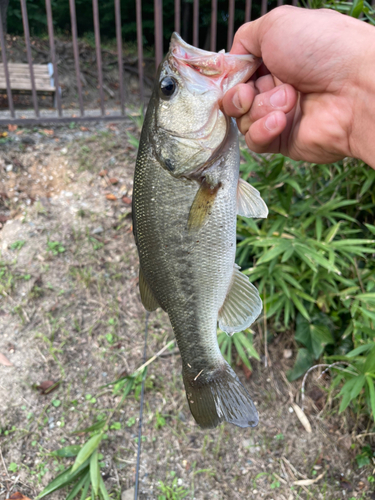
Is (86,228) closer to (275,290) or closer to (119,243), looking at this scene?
(119,243)

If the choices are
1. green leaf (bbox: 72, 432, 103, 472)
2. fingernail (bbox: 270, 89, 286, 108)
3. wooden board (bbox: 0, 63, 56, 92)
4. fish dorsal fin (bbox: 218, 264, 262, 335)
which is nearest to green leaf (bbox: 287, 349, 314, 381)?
green leaf (bbox: 72, 432, 103, 472)

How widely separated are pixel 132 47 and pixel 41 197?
7.13 m

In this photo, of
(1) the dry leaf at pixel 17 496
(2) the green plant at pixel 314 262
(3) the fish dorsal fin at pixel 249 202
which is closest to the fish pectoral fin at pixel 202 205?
(3) the fish dorsal fin at pixel 249 202

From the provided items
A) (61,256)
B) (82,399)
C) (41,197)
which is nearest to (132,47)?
(41,197)

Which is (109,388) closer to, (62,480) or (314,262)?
(62,480)

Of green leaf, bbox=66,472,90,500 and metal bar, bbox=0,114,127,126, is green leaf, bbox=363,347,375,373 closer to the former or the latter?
green leaf, bbox=66,472,90,500

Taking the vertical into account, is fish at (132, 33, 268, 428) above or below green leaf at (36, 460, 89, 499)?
above

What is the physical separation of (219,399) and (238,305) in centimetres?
37

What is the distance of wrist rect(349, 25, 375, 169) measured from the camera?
1324 millimetres

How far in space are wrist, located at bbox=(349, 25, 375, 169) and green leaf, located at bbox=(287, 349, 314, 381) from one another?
6.05 ft

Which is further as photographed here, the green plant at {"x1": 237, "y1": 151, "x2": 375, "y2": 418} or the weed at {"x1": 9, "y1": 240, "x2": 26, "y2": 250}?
the weed at {"x1": 9, "y1": 240, "x2": 26, "y2": 250}

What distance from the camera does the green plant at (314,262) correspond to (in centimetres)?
263

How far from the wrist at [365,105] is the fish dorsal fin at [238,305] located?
678 mm

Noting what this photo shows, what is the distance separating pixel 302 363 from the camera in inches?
114
